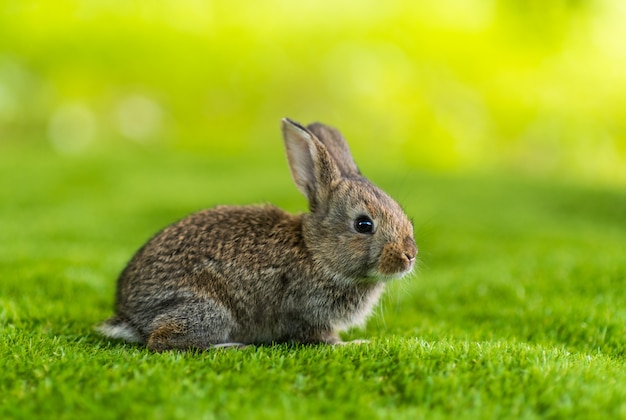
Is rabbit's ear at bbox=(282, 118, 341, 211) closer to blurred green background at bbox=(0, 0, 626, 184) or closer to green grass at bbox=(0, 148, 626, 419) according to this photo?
green grass at bbox=(0, 148, 626, 419)

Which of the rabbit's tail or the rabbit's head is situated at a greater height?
the rabbit's head

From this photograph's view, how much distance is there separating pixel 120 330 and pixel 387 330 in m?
2.67

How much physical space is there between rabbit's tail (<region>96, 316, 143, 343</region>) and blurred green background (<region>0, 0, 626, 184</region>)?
2049cm

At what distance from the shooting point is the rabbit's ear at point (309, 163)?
5824 mm

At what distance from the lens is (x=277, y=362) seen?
4863mm

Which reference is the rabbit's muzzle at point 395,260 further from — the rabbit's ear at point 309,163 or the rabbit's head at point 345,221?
the rabbit's ear at point 309,163

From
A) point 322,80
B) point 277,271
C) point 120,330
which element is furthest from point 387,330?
point 322,80

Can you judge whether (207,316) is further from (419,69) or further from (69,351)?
(419,69)

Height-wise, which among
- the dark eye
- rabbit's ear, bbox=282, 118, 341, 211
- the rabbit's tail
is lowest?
the rabbit's tail

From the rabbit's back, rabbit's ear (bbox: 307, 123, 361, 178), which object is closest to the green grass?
the rabbit's back

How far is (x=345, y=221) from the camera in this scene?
18.9 feet

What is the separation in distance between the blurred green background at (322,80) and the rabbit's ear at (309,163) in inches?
790

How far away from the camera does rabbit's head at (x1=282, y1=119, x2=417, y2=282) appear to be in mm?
5543

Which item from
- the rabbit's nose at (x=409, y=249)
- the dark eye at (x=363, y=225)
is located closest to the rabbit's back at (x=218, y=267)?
the dark eye at (x=363, y=225)
